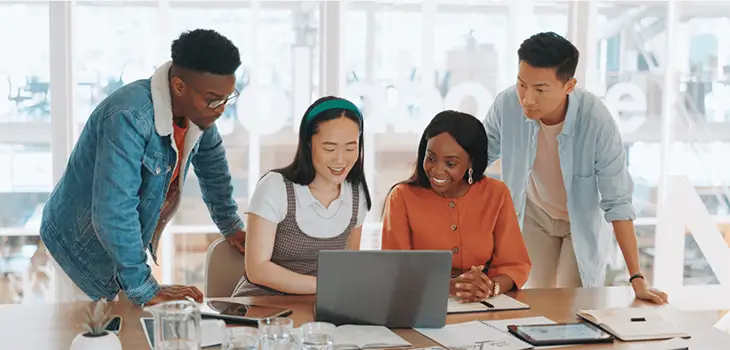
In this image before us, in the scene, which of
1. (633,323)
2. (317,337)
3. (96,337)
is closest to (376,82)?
(633,323)

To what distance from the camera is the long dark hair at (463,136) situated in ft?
7.78

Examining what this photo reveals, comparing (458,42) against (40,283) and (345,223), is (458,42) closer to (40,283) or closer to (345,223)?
(345,223)

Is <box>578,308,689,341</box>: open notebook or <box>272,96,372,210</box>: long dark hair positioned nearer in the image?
<box>578,308,689,341</box>: open notebook

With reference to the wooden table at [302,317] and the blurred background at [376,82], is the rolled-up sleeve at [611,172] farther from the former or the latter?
the blurred background at [376,82]

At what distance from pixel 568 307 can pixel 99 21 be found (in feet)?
7.63

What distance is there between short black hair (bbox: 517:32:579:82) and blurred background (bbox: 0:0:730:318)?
1.20 meters

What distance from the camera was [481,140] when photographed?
2.40 metres

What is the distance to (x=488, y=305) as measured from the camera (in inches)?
84.6

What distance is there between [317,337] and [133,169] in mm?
661

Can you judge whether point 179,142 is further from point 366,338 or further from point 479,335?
point 479,335

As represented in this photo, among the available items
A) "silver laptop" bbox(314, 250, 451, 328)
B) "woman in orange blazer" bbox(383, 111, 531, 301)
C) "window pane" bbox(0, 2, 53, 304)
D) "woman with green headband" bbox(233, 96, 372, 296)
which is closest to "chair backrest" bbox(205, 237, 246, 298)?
"woman with green headband" bbox(233, 96, 372, 296)

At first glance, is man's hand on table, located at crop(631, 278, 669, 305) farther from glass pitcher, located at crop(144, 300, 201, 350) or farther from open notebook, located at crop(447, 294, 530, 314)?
glass pitcher, located at crop(144, 300, 201, 350)

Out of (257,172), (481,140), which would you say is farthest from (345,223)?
(257,172)

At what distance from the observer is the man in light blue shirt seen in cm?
251
